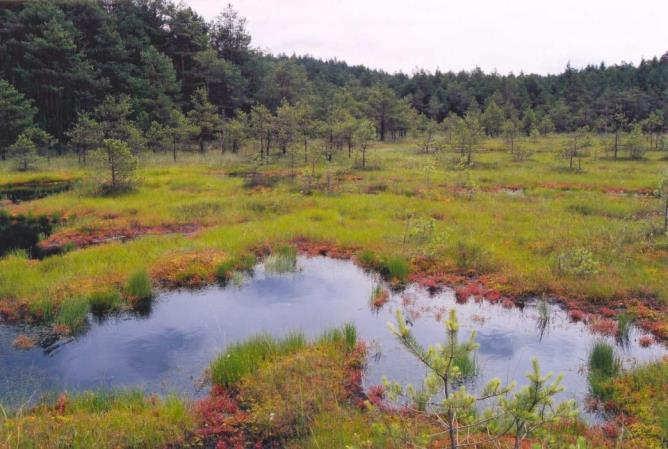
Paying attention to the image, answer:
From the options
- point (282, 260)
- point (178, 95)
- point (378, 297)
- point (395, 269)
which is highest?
point (178, 95)

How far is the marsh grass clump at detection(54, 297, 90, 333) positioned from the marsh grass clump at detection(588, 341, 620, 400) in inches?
467

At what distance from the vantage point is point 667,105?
73.4 metres

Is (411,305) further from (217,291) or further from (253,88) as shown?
(253,88)

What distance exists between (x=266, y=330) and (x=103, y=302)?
15.8ft

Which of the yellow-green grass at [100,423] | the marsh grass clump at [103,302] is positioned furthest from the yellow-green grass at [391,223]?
the yellow-green grass at [100,423]

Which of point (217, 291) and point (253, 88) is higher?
point (253, 88)

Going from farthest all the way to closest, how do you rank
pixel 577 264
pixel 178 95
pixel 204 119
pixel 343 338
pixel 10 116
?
pixel 178 95 → pixel 204 119 → pixel 10 116 → pixel 577 264 → pixel 343 338

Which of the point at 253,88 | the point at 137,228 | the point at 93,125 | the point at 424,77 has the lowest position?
the point at 137,228

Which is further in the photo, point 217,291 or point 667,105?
point 667,105

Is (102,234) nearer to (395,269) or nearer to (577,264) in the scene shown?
(395,269)

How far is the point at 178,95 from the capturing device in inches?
2336

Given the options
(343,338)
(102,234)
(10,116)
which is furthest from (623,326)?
(10,116)

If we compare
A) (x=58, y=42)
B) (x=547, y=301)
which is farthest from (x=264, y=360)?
(x=58, y=42)

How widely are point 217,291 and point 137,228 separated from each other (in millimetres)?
8588
